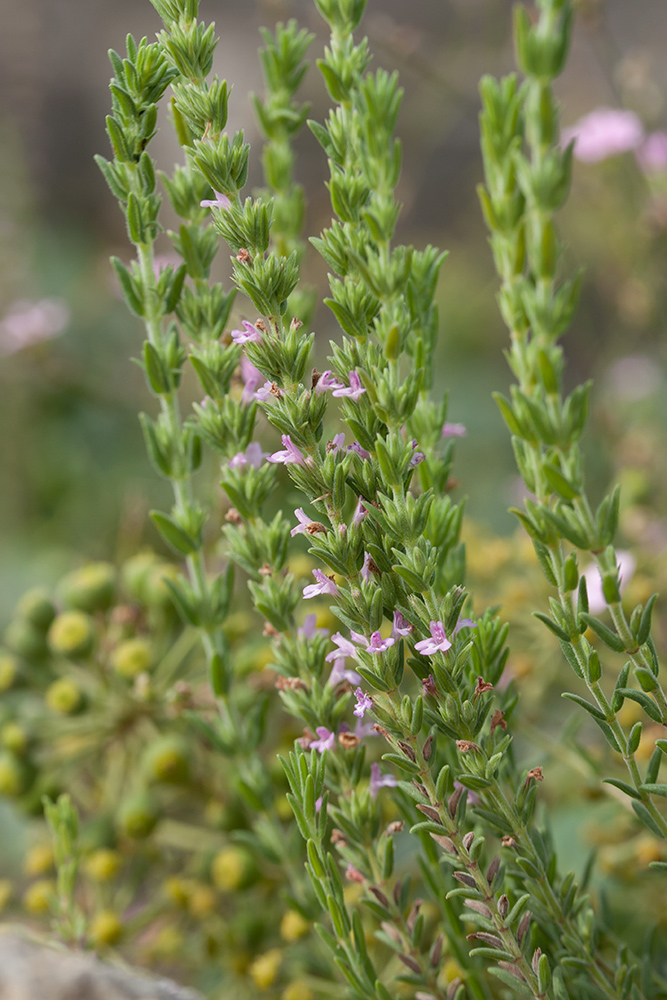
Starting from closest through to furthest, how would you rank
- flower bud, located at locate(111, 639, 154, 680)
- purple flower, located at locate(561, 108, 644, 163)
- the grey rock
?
the grey rock
flower bud, located at locate(111, 639, 154, 680)
purple flower, located at locate(561, 108, 644, 163)

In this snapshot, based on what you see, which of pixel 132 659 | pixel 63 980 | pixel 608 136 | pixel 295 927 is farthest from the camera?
pixel 608 136

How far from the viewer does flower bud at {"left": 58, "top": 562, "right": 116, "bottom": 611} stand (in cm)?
81

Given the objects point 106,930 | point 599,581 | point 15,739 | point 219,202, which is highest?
point 219,202

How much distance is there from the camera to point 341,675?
0.46 metres

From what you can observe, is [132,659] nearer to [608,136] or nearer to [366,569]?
[366,569]

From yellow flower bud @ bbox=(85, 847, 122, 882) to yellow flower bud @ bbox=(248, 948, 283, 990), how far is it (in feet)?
0.49

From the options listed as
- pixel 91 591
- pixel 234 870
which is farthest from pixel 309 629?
pixel 91 591

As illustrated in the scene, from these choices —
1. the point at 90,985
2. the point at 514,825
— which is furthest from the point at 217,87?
the point at 90,985

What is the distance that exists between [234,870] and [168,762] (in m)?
0.10

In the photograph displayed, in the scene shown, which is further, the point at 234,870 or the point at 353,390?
the point at 234,870

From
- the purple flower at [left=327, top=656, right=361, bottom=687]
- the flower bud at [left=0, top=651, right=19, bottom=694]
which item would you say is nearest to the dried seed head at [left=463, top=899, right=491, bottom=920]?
the purple flower at [left=327, top=656, right=361, bottom=687]

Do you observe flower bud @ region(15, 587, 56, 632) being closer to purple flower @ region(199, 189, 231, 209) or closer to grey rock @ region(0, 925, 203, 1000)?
grey rock @ region(0, 925, 203, 1000)

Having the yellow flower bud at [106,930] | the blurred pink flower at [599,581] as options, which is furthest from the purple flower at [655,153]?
the yellow flower bud at [106,930]

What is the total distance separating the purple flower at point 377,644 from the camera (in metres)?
0.37
